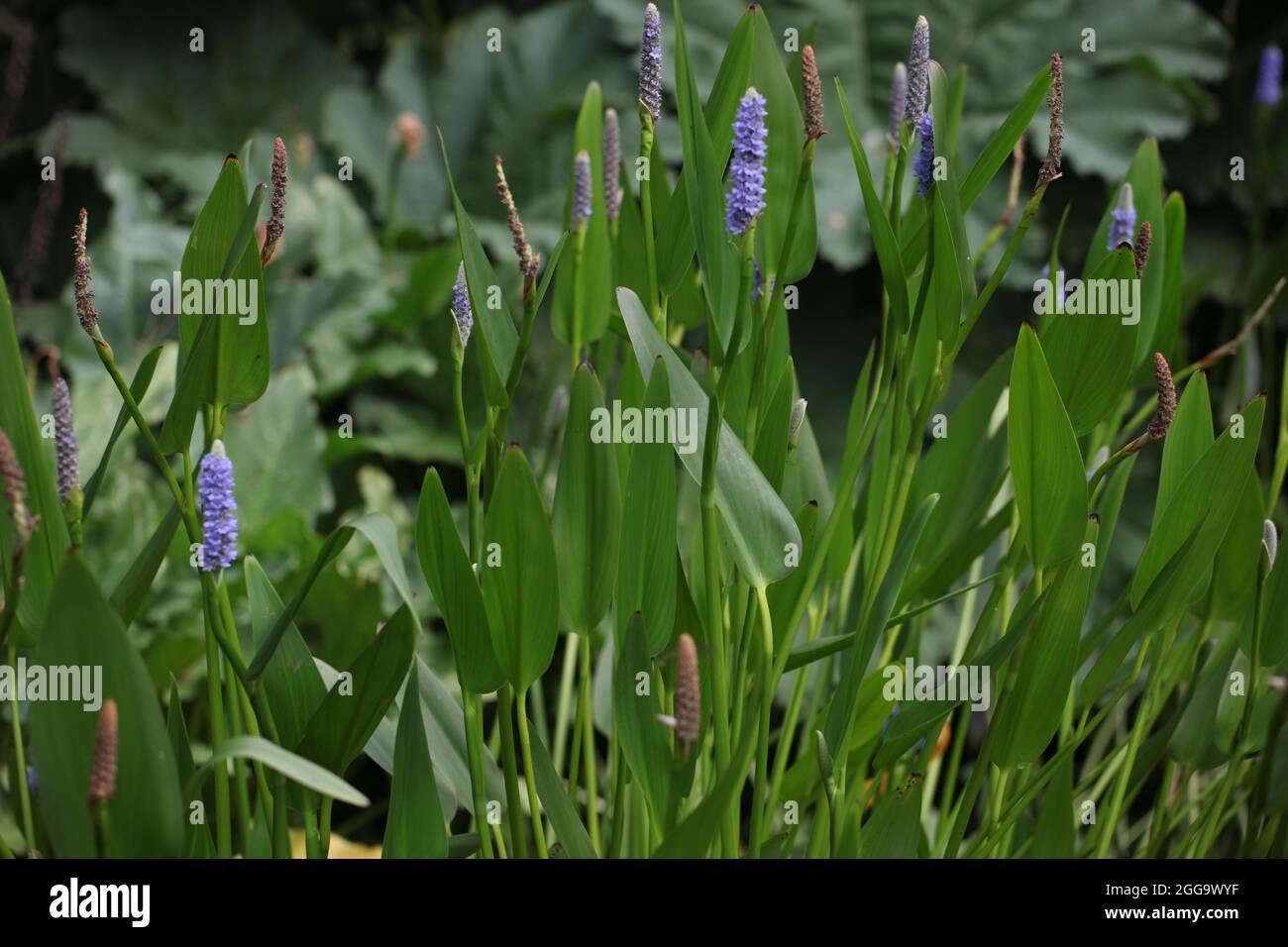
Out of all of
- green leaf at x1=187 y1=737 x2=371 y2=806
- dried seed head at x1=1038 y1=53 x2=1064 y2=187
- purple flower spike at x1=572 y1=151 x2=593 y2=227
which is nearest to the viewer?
green leaf at x1=187 y1=737 x2=371 y2=806

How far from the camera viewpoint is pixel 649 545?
450 millimetres

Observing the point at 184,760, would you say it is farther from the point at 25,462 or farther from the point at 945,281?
the point at 945,281

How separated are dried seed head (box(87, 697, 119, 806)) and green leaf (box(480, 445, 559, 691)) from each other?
0.14m

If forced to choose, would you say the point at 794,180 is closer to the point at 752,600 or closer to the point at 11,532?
the point at 752,600

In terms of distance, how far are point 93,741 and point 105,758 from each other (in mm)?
42

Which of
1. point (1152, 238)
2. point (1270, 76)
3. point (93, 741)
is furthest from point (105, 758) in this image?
point (1270, 76)

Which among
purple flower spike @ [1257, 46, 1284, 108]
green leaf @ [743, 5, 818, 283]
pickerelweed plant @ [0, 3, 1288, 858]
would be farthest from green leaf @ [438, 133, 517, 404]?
purple flower spike @ [1257, 46, 1284, 108]

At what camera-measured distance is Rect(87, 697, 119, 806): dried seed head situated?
12.2 inches

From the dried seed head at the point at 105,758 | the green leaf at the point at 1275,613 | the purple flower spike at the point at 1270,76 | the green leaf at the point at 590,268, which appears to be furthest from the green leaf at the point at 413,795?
the purple flower spike at the point at 1270,76

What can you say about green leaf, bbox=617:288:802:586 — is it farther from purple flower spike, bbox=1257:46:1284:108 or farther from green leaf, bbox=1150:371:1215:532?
purple flower spike, bbox=1257:46:1284:108

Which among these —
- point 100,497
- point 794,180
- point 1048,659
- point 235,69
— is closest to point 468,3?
point 235,69

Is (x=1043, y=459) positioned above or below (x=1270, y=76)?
below

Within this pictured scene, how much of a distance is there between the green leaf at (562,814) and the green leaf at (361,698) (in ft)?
0.22
